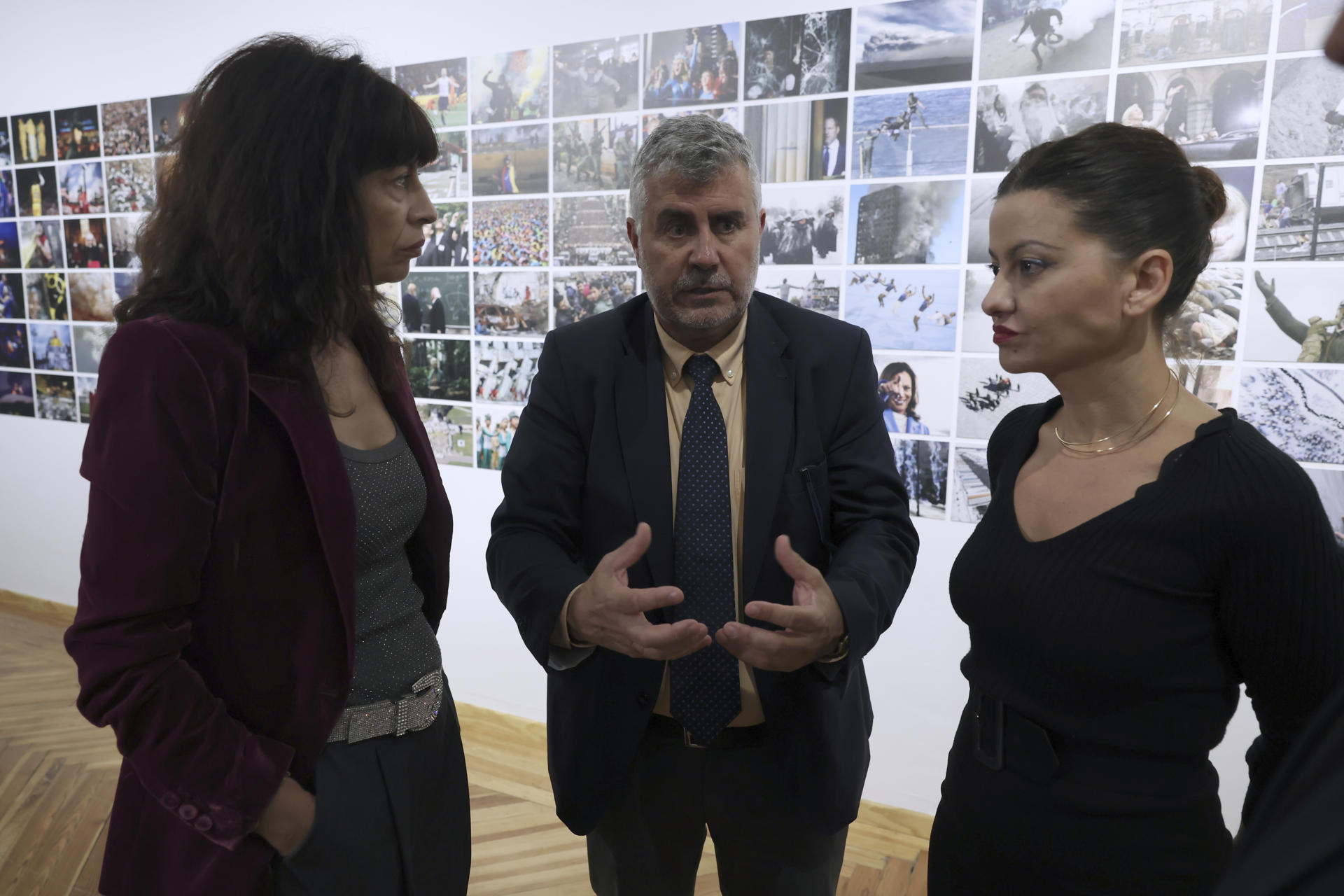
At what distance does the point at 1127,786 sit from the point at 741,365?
106 cm

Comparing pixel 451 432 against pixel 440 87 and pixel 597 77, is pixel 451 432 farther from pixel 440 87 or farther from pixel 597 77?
pixel 597 77

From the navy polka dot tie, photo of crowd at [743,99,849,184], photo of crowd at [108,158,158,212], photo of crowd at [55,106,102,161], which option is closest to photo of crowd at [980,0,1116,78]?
photo of crowd at [743,99,849,184]

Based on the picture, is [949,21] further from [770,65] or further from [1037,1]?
[770,65]

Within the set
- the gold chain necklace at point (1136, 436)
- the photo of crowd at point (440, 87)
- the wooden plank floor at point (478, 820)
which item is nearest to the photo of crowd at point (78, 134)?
the photo of crowd at point (440, 87)

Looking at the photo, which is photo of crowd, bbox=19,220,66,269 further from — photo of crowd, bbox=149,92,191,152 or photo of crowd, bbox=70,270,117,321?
photo of crowd, bbox=149,92,191,152

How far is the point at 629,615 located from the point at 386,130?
914 millimetres

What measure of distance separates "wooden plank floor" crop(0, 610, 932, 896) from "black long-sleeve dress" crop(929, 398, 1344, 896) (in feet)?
6.43

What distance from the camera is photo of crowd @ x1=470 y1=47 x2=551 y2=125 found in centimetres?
378

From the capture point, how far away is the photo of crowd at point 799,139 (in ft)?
10.6

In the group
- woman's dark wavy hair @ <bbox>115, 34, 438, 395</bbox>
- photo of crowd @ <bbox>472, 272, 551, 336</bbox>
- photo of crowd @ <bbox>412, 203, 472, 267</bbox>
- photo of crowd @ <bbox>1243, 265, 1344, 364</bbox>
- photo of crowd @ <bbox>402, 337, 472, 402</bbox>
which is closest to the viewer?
woman's dark wavy hair @ <bbox>115, 34, 438, 395</bbox>

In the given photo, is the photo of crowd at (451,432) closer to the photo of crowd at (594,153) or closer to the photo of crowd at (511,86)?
the photo of crowd at (594,153)

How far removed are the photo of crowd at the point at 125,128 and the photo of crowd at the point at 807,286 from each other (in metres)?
3.59

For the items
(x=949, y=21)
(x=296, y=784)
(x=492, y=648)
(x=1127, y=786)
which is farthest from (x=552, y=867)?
(x=949, y=21)

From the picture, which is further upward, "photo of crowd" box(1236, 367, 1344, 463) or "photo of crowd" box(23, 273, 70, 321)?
"photo of crowd" box(23, 273, 70, 321)
